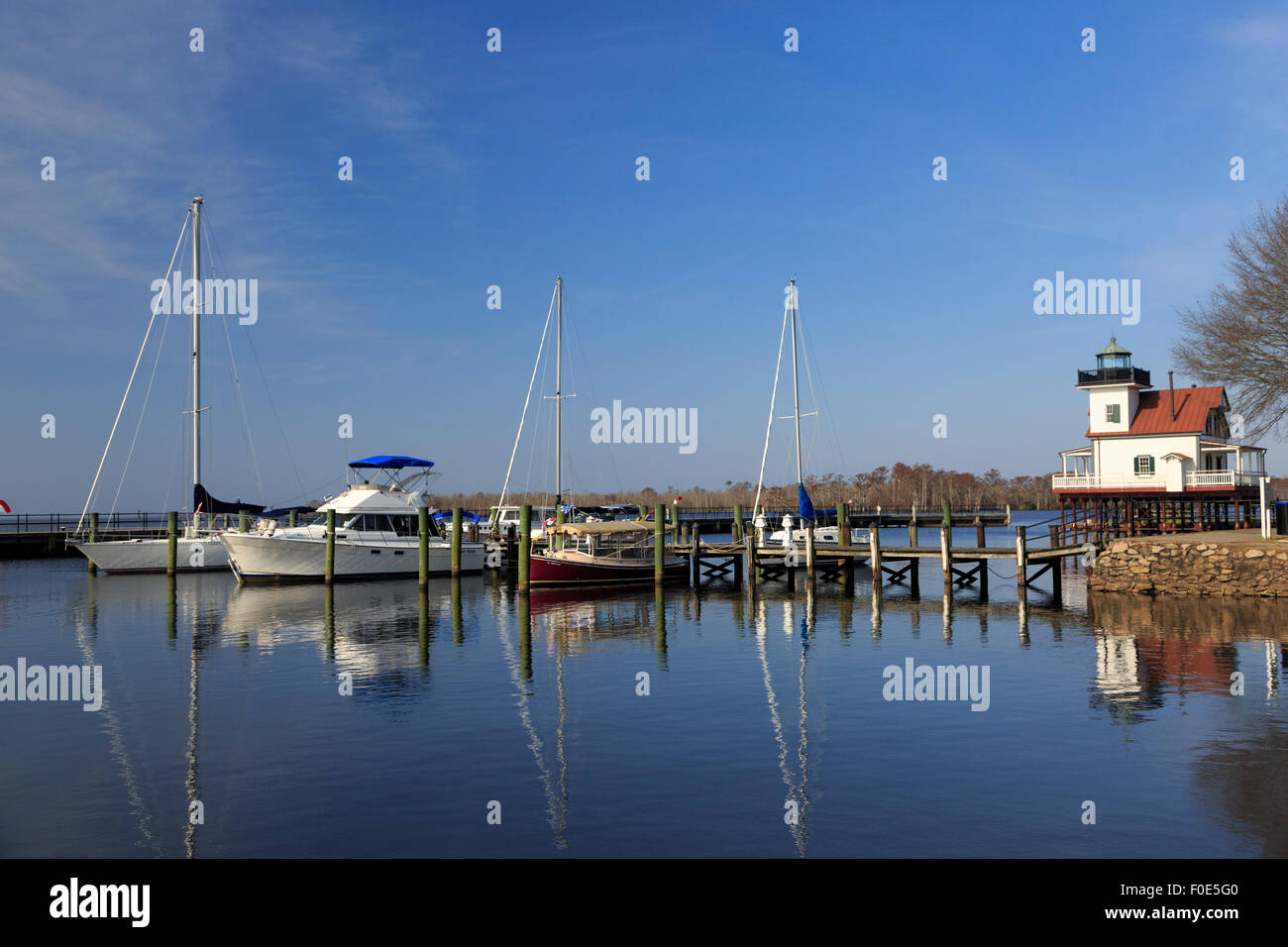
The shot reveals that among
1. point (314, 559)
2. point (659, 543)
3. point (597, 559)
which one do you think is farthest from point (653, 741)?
point (314, 559)

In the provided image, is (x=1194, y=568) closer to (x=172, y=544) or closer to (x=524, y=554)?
(x=524, y=554)

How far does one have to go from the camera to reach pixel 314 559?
151ft

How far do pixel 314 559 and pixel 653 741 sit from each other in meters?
34.0

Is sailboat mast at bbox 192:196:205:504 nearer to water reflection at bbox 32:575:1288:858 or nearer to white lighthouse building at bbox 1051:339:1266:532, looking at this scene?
water reflection at bbox 32:575:1288:858

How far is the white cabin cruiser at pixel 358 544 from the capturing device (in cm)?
4478

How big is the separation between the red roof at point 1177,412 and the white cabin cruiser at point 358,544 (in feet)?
117

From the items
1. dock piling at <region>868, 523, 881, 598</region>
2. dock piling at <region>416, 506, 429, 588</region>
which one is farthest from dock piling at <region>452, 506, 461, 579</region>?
dock piling at <region>868, 523, 881, 598</region>

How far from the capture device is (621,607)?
3666 centimetres

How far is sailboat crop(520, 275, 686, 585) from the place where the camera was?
41.1m

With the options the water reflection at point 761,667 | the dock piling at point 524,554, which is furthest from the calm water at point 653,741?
the dock piling at point 524,554
